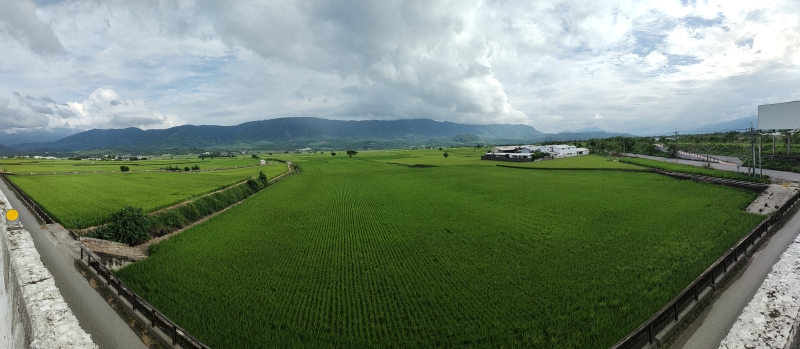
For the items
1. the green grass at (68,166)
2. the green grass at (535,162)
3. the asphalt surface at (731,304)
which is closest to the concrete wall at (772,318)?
the asphalt surface at (731,304)

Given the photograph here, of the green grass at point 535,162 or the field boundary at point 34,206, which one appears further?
the green grass at point 535,162

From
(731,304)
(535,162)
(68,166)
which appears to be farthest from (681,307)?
(68,166)

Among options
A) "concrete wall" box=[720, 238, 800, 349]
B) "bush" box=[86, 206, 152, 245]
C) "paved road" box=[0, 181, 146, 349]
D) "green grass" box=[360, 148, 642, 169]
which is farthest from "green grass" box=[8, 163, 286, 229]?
"green grass" box=[360, 148, 642, 169]

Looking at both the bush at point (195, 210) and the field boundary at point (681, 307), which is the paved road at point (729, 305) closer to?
the field boundary at point (681, 307)

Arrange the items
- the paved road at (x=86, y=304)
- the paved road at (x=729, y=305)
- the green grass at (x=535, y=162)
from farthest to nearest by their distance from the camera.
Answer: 1. the green grass at (x=535, y=162)
2. the paved road at (x=86, y=304)
3. the paved road at (x=729, y=305)

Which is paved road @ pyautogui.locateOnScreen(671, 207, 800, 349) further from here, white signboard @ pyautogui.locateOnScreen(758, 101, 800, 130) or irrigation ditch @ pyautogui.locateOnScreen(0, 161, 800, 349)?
white signboard @ pyautogui.locateOnScreen(758, 101, 800, 130)

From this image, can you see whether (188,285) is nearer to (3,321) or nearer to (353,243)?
(353,243)
